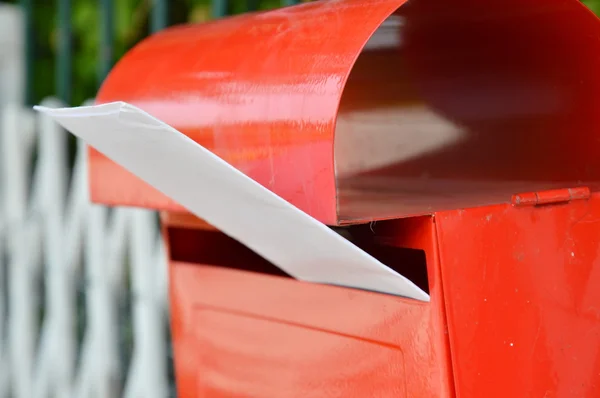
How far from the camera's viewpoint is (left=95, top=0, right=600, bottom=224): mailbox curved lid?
37.9 inches

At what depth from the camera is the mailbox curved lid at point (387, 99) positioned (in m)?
0.96

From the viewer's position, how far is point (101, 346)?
2.30 metres

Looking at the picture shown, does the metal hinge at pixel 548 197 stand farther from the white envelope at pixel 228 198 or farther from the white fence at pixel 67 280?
the white fence at pixel 67 280

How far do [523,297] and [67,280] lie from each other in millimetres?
1854

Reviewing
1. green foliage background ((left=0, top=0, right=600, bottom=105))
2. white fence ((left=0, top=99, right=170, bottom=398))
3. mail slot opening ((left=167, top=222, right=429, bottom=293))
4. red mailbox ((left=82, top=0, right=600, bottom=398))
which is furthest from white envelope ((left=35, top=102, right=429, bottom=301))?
green foliage background ((left=0, top=0, right=600, bottom=105))

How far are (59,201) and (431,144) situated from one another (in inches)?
63.0

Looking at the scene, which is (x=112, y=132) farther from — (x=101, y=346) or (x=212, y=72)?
(x=101, y=346)

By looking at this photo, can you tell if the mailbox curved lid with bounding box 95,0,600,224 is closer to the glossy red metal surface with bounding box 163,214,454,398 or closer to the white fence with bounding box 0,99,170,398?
the glossy red metal surface with bounding box 163,214,454,398

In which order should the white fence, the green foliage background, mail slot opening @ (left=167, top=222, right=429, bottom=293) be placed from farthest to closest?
1. the green foliage background
2. the white fence
3. mail slot opening @ (left=167, top=222, right=429, bottom=293)

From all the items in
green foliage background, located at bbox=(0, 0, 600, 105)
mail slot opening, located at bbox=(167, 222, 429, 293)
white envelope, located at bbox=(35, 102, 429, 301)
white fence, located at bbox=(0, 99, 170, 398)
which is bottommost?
white fence, located at bbox=(0, 99, 170, 398)

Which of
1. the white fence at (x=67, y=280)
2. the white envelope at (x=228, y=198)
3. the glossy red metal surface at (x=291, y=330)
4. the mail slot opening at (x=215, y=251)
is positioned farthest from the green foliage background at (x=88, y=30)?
the white envelope at (x=228, y=198)

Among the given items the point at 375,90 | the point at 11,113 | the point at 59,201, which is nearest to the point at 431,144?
the point at 375,90

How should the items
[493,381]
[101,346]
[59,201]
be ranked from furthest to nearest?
[59,201]
[101,346]
[493,381]

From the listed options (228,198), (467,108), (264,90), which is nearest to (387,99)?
(467,108)
